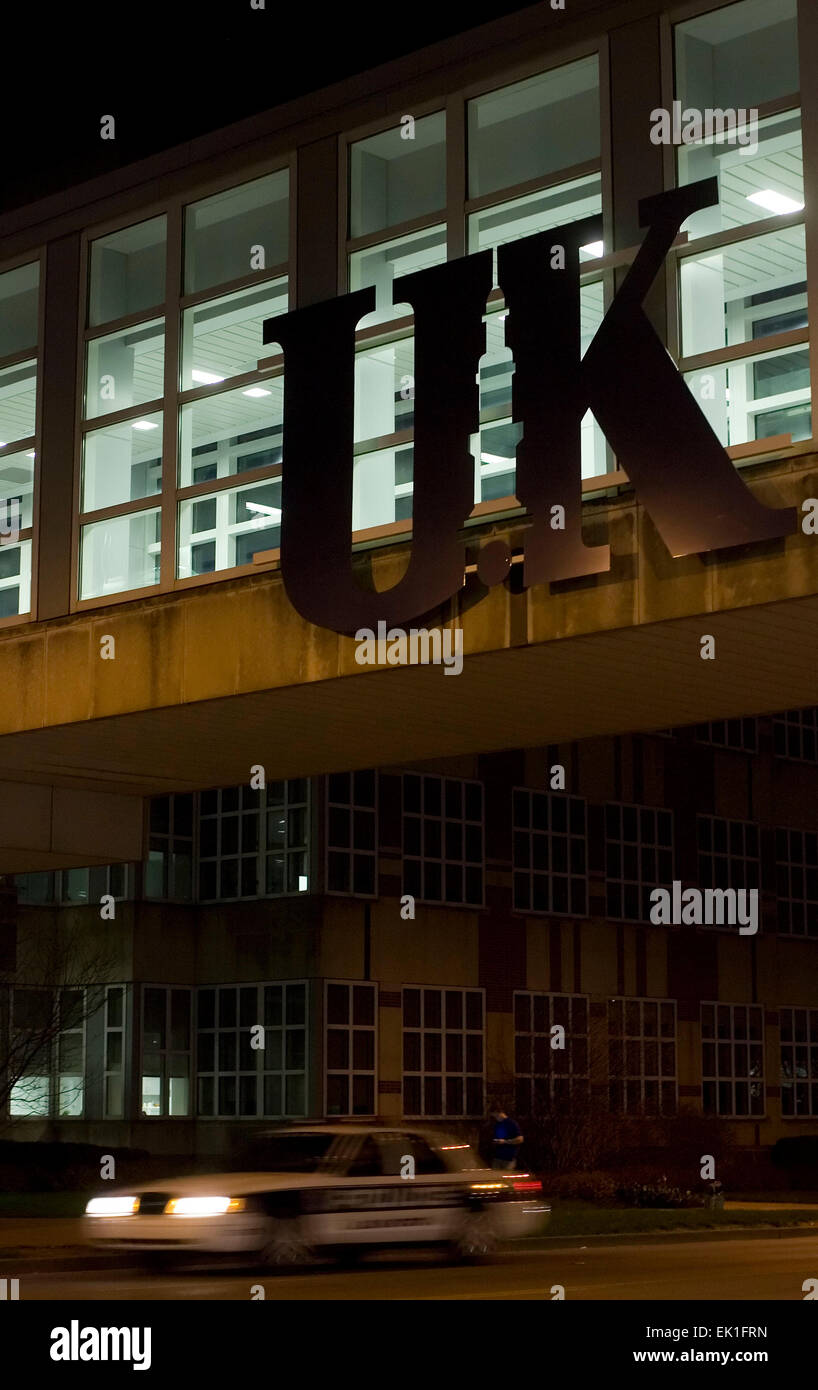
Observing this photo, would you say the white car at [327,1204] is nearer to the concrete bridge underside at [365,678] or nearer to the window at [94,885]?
the concrete bridge underside at [365,678]

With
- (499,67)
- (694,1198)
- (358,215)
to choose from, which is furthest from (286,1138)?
(694,1198)

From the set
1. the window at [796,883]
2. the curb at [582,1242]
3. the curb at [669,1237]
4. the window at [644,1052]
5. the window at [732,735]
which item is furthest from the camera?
the window at [796,883]

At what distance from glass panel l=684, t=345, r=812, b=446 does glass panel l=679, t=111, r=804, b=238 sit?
53.3 inches

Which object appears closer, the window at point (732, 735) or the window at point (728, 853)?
the window at point (728, 853)

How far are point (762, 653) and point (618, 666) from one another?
151 cm

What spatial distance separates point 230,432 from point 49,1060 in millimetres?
21042

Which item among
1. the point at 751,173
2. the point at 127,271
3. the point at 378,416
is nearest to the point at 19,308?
the point at 127,271

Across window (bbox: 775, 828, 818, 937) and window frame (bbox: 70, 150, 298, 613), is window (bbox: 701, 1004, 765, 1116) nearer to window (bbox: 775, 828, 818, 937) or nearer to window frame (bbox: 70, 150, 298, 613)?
window (bbox: 775, 828, 818, 937)

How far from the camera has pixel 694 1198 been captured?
32.5 metres

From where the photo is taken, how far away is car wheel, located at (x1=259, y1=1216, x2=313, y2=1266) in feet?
57.4

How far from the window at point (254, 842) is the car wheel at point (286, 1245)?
23.2 metres

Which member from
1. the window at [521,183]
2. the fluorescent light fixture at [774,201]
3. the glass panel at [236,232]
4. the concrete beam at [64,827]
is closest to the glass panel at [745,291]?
the fluorescent light fixture at [774,201]

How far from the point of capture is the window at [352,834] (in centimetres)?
4109

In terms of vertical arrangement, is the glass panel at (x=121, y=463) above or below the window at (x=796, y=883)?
above
